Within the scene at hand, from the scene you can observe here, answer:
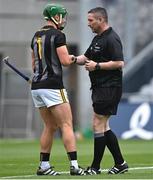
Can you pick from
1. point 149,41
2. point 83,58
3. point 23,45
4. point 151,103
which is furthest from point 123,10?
point 83,58

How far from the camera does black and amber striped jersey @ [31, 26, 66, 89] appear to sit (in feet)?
38.3

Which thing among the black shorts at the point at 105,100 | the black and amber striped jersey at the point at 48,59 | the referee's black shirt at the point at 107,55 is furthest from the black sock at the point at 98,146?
the black and amber striped jersey at the point at 48,59

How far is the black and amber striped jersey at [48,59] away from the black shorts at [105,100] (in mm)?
514

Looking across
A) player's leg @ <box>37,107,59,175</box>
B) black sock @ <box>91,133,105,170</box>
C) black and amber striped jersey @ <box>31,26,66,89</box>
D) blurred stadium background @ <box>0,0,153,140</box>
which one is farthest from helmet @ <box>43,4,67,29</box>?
blurred stadium background @ <box>0,0,153,140</box>

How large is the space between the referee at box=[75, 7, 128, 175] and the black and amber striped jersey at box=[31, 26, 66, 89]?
0.42 metres

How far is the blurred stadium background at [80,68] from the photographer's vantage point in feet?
86.6

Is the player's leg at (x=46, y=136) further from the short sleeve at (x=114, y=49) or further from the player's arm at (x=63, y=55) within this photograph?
the short sleeve at (x=114, y=49)

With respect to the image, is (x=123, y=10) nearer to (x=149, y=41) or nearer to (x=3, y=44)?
(x=149, y=41)

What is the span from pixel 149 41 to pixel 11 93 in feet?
22.3

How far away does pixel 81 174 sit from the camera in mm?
11570

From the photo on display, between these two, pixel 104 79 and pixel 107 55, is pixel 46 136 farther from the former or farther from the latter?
pixel 107 55

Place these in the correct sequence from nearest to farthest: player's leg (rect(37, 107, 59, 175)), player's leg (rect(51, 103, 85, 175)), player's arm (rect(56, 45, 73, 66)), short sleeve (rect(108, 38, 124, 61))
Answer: player's arm (rect(56, 45, 73, 66)), player's leg (rect(51, 103, 85, 175)), short sleeve (rect(108, 38, 124, 61)), player's leg (rect(37, 107, 59, 175))

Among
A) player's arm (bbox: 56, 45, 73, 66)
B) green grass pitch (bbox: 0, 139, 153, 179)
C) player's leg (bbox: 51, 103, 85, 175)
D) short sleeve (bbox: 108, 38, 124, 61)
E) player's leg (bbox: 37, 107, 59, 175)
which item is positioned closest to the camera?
green grass pitch (bbox: 0, 139, 153, 179)

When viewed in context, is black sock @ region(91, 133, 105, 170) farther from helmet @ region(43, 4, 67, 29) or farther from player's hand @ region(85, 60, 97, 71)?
helmet @ region(43, 4, 67, 29)
